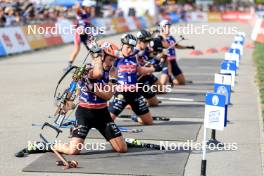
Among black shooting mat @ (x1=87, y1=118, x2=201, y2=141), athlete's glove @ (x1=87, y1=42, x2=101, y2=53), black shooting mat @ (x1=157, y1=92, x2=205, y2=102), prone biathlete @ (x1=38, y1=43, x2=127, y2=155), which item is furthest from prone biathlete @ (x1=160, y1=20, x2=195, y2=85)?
athlete's glove @ (x1=87, y1=42, x2=101, y2=53)

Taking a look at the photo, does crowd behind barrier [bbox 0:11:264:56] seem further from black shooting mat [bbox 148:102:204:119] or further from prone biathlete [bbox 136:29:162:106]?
black shooting mat [bbox 148:102:204:119]

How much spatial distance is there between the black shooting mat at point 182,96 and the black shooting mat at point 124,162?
5.15m

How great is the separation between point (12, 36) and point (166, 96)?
11171 mm

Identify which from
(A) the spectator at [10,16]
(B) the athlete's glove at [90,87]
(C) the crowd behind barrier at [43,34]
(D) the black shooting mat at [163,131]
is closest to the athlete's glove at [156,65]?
(D) the black shooting mat at [163,131]

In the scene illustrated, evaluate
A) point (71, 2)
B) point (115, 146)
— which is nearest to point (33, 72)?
point (115, 146)

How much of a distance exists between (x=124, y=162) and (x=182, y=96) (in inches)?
263

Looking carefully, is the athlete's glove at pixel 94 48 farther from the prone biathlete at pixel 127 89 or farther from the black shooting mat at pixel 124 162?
the prone biathlete at pixel 127 89

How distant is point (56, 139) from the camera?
9453 mm

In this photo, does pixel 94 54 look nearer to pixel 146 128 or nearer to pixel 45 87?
pixel 146 128

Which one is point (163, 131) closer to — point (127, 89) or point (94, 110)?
point (127, 89)

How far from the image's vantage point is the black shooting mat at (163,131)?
32.2ft

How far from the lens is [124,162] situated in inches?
322

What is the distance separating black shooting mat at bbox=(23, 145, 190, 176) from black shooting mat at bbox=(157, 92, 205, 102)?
16.9 ft

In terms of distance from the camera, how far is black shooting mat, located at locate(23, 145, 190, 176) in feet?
25.2
